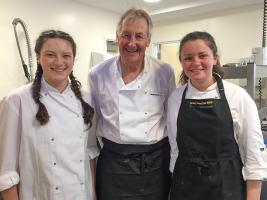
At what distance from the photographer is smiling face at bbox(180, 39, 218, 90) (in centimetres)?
103

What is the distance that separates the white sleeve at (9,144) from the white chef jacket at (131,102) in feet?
Result: 1.27

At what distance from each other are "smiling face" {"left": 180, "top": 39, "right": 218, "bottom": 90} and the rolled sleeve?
743 mm

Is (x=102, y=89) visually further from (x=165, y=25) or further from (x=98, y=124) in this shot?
(x=165, y=25)

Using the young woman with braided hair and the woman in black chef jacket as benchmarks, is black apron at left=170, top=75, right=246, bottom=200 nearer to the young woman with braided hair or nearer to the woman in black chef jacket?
the woman in black chef jacket

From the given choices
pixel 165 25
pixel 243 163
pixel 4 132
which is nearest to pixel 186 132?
pixel 243 163

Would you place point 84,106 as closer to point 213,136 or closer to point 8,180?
point 8,180

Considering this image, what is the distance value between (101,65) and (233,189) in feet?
2.57

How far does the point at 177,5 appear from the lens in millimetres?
3156

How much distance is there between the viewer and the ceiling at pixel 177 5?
2.98 metres

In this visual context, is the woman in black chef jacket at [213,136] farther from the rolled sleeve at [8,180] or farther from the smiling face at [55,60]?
the rolled sleeve at [8,180]

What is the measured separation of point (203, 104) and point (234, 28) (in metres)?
2.48

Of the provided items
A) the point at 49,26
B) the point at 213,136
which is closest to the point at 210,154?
the point at 213,136

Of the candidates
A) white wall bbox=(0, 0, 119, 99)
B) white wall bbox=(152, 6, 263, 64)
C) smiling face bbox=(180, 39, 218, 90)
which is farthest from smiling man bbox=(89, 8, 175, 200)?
white wall bbox=(152, 6, 263, 64)

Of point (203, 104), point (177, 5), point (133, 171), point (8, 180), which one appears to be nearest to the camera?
point (8, 180)
